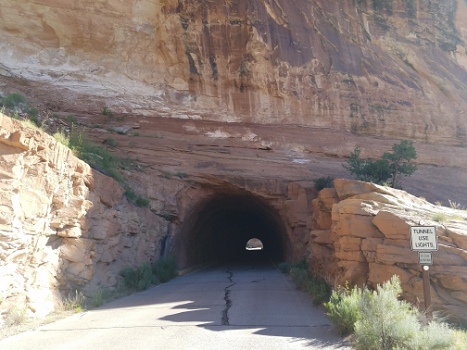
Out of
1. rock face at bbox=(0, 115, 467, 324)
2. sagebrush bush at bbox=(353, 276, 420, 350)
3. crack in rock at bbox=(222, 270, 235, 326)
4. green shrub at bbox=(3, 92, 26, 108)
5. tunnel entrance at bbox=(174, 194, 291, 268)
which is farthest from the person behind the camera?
tunnel entrance at bbox=(174, 194, 291, 268)

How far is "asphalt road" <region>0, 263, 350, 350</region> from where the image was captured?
6.71m

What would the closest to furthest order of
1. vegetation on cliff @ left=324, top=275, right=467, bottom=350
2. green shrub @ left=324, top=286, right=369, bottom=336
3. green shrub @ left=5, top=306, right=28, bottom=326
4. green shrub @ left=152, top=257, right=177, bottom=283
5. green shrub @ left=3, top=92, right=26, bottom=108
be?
Result: 1. vegetation on cliff @ left=324, top=275, right=467, bottom=350
2. green shrub @ left=324, top=286, right=369, bottom=336
3. green shrub @ left=5, top=306, right=28, bottom=326
4. green shrub @ left=152, top=257, right=177, bottom=283
5. green shrub @ left=3, top=92, right=26, bottom=108

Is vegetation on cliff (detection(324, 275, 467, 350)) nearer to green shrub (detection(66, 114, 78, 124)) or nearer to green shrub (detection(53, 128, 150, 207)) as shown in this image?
green shrub (detection(53, 128, 150, 207))

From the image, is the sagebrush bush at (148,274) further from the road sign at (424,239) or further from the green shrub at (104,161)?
the road sign at (424,239)

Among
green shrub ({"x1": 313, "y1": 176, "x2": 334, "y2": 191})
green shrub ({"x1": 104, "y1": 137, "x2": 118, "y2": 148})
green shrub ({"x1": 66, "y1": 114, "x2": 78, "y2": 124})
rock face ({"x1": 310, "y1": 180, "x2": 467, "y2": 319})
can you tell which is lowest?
rock face ({"x1": 310, "y1": 180, "x2": 467, "y2": 319})

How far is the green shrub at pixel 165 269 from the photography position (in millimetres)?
15235

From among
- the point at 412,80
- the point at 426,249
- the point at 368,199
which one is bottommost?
the point at 426,249

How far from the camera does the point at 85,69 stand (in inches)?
845

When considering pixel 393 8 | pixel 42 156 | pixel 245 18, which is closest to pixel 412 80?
pixel 393 8

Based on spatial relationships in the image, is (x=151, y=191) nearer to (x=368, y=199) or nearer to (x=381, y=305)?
(x=368, y=199)

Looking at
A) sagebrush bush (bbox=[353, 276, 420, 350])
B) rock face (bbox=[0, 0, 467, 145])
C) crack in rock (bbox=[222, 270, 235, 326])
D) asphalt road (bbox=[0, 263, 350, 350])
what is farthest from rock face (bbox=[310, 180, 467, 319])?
rock face (bbox=[0, 0, 467, 145])

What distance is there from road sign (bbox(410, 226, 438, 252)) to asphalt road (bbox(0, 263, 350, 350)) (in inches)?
81.0

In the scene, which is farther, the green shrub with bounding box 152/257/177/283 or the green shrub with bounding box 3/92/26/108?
the green shrub with bounding box 3/92/26/108

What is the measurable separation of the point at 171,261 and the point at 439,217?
33.7ft
